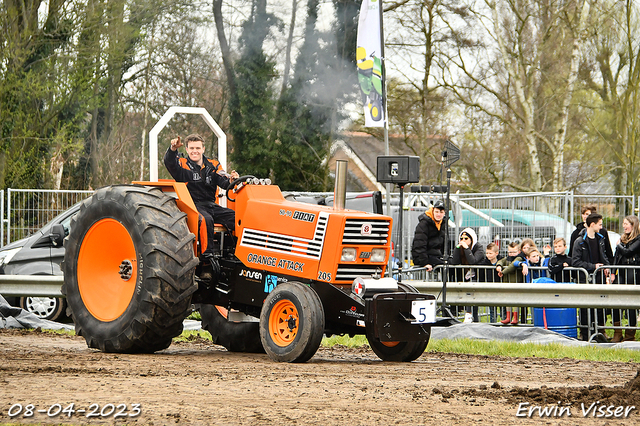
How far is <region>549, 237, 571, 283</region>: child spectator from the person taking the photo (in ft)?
37.2

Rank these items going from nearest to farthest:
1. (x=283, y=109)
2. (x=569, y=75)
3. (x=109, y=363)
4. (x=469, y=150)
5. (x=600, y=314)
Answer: (x=109, y=363) → (x=600, y=314) → (x=283, y=109) → (x=569, y=75) → (x=469, y=150)

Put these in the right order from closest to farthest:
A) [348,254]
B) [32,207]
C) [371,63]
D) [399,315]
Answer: [399,315] < [348,254] < [371,63] < [32,207]

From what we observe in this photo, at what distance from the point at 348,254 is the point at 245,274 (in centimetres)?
110

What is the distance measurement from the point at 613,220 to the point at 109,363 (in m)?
17.0

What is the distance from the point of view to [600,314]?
10758 millimetres

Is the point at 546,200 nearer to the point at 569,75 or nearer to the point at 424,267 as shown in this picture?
the point at 424,267

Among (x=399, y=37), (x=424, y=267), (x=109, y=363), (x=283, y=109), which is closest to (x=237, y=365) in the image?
(x=109, y=363)

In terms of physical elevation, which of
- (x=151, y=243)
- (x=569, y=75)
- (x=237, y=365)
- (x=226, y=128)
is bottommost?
(x=237, y=365)

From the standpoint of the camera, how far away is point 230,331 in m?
8.69

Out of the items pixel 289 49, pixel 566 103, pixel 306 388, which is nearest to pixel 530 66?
pixel 566 103

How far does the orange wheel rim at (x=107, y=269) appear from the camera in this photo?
313 inches

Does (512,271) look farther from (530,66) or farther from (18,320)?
(530,66)

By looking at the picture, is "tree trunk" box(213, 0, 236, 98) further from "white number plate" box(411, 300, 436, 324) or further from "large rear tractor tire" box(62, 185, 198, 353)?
"white number plate" box(411, 300, 436, 324)

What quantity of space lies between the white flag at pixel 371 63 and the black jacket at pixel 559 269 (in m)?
5.38
